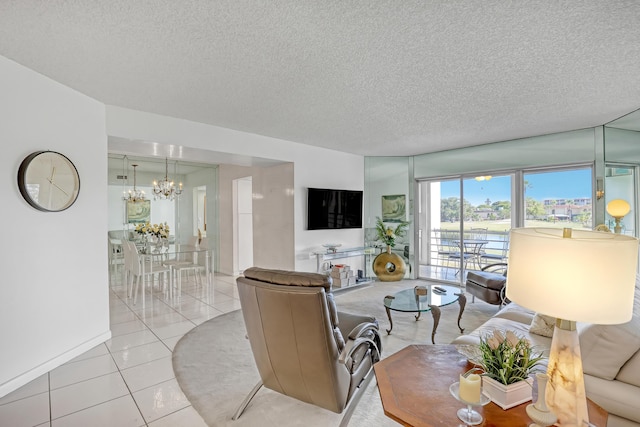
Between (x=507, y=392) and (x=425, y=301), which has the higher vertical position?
(x=507, y=392)

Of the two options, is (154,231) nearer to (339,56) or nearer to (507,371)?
(339,56)

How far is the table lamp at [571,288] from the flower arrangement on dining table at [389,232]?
5.15 meters

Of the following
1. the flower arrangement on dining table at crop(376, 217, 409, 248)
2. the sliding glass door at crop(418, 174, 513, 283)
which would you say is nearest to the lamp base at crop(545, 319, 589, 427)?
the sliding glass door at crop(418, 174, 513, 283)

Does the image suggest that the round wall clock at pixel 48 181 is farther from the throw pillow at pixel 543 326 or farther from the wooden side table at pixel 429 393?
the throw pillow at pixel 543 326

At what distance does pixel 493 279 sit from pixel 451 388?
327 cm

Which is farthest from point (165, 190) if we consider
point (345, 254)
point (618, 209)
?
point (618, 209)

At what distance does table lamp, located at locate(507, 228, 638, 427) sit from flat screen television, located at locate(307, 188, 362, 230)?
4460 millimetres

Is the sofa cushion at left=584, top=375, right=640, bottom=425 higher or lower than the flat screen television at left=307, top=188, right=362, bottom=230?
lower

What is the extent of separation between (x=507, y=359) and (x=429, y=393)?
1.19 ft

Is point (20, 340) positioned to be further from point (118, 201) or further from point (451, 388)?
point (118, 201)

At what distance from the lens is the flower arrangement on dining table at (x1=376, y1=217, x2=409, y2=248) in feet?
20.7

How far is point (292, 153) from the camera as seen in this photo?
5.30m

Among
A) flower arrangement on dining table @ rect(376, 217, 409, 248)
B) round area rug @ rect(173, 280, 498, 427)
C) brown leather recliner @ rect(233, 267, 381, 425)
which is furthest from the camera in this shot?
flower arrangement on dining table @ rect(376, 217, 409, 248)

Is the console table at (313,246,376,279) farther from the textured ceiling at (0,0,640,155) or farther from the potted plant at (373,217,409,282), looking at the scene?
the textured ceiling at (0,0,640,155)
